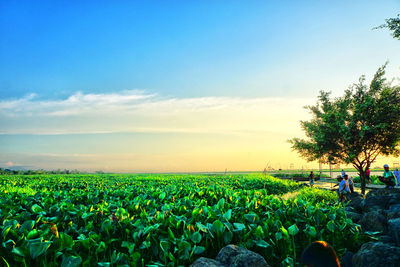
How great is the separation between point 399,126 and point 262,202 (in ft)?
61.1

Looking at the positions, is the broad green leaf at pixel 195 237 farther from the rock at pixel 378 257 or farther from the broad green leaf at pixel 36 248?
the rock at pixel 378 257

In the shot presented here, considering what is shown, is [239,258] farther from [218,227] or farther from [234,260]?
[218,227]

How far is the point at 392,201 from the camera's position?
9.28 meters

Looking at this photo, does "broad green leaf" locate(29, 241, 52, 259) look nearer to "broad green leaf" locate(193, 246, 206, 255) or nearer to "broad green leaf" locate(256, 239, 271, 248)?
"broad green leaf" locate(193, 246, 206, 255)

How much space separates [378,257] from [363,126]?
18167 mm

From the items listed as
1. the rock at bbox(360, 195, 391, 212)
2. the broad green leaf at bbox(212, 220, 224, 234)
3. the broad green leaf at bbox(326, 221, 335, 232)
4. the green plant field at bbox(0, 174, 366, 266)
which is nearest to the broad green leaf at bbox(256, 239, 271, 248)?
the green plant field at bbox(0, 174, 366, 266)

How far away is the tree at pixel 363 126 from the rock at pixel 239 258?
18710 millimetres

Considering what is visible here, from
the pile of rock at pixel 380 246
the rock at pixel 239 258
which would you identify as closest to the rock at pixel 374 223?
the pile of rock at pixel 380 246

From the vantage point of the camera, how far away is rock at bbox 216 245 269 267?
3.15 metres

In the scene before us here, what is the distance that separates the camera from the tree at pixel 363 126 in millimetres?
18406

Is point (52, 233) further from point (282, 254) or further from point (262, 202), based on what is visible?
point (262, 202)

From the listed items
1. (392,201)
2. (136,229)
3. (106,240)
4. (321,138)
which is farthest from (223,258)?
(321,138)

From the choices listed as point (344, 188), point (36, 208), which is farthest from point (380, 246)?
point (344, 188)

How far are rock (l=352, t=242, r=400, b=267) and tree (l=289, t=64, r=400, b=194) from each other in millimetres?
17286
